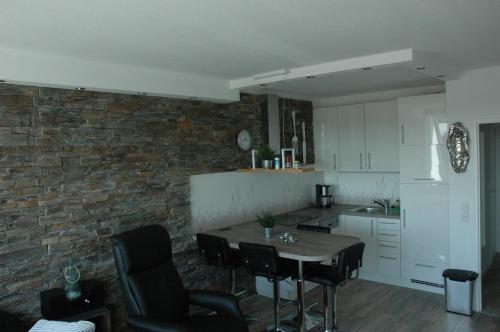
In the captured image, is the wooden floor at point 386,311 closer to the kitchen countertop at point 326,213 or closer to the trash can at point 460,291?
the trash can at point 460,291

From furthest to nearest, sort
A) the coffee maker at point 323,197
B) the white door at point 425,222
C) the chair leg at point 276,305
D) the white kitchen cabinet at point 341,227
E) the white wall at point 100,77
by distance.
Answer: the coffee maker at point 323,197, the white kitchen cabinet at point 341,227, the white door at point 425,222, the chair leg at point 276,305, the white wall at point 100,77

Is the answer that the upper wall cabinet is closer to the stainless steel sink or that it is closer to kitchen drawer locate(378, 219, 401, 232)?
the stainless steel sink

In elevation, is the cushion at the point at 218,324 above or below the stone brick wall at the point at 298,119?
below

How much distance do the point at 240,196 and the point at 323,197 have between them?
5.16 feet

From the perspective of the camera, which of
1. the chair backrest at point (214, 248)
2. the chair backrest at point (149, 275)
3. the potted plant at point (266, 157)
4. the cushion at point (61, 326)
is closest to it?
the cushion at point (61, 326)

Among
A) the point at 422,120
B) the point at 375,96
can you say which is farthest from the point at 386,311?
the point at 375,96

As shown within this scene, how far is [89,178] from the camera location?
346 cm

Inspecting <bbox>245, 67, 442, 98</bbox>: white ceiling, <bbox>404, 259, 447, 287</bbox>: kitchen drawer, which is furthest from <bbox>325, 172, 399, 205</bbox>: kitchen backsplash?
<bbox>245, 67, 442, 98</bbox>: white ceiling

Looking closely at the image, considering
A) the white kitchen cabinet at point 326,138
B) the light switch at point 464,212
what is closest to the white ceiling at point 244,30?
the light switch at point 464,212

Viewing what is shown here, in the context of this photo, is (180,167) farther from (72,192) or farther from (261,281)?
(261,281)

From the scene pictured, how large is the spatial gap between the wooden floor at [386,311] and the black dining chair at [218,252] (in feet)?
2.26

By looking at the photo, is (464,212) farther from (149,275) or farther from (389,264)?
(149,275)

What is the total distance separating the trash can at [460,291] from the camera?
4.19 m

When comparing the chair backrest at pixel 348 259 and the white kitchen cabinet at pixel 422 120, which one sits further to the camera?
the white kitchen cabinet at pixel 422 120
